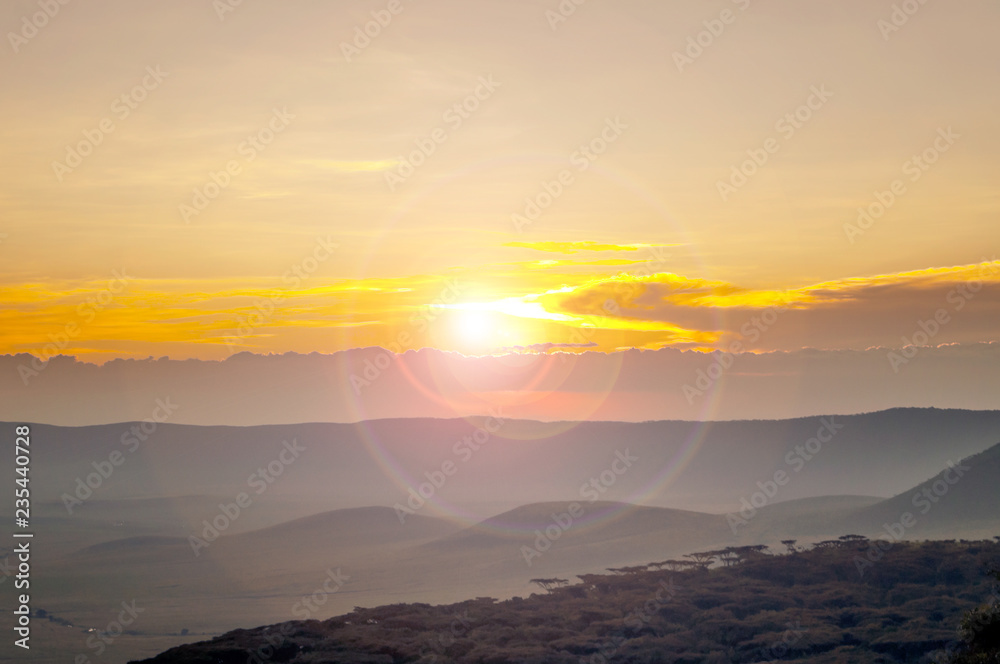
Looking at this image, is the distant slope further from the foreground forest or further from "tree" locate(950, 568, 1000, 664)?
"tree" locate(950, 568, 1000, 664)

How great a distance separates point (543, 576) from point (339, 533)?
73317 millimetres

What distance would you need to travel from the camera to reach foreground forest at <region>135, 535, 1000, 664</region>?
5362 cm

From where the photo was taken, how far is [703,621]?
6188 centimetres

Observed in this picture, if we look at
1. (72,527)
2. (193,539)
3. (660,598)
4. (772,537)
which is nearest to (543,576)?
(772,537)

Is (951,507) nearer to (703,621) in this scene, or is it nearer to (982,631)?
(703,621)

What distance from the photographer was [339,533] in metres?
177

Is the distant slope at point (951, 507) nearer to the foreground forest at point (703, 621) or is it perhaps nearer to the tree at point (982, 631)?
the foreground forest at point (703, 621)

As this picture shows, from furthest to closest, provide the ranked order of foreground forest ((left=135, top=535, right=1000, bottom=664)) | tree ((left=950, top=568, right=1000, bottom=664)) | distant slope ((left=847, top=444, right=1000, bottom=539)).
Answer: distant slope ((left=847, top=444, right=1000, bottom=539)) < foreground forest ((left=135, top=535, right=1000, bottom=664)) < tree ((left=950, top=568, right=1000, bottom=664))

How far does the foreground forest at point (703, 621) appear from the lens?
5362 centimetres

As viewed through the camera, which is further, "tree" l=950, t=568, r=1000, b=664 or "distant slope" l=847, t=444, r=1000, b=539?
"distant slope" l=847, t=444, r=1000, b=539

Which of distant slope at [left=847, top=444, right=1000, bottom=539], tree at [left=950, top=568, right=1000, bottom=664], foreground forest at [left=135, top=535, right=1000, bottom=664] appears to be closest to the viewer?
tree at [left=950, top=568, right=1000, bottom=664]

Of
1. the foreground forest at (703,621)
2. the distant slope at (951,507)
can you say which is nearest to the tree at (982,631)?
the foreground forest at (703,621)

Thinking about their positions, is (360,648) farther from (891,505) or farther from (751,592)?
(891,505)

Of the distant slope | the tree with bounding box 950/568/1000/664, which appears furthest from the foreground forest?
the distant slope
